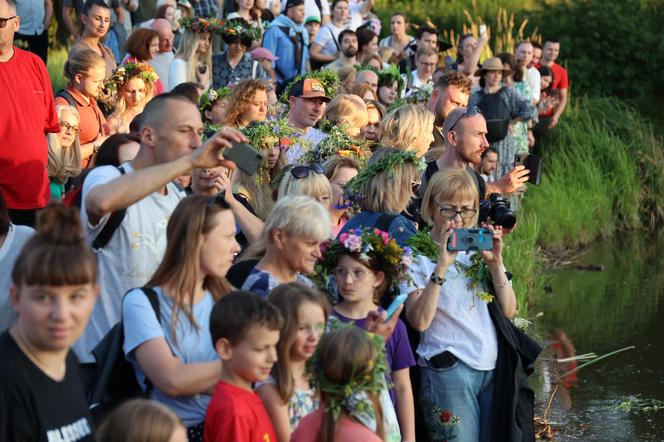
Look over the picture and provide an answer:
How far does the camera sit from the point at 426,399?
6207 mm

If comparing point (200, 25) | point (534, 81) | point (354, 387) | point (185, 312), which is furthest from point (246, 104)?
point (534, 81)

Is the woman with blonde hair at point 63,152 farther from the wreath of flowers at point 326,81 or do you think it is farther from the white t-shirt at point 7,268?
the white t-shirt at point 7,268

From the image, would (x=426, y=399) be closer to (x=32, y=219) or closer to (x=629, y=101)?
(x=32, y=219)

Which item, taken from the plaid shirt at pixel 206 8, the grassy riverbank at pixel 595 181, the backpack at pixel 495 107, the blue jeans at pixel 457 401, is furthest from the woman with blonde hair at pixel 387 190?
the plaid shirt at pixel 206 8

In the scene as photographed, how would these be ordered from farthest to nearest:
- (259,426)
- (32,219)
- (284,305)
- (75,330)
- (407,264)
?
(32,219), (407,264), (284,305), (259,426), (75,330)

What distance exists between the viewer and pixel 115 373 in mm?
4547

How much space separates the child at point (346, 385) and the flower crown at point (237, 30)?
25.2ft

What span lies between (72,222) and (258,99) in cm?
463

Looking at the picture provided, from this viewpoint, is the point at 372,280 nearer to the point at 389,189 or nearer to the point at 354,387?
the point at 389,189

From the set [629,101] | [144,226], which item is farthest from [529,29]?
[144,226]

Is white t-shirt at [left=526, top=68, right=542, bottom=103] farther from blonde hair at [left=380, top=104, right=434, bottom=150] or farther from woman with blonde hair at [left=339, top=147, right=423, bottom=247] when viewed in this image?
woman with blonde hair at [left=339, top=147, right=423, bottom=247]

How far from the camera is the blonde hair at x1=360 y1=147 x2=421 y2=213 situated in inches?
249

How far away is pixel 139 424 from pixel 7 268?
1468 millimetres

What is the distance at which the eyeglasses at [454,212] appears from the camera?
6207 mm
